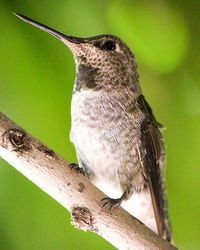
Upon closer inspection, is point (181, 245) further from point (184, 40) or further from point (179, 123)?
point (184, 40)

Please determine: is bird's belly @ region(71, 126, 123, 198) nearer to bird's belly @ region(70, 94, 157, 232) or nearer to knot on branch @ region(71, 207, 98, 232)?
bird's belly @ region(70, 94, 157, 232)

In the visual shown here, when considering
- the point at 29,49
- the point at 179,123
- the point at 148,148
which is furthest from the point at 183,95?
the point at 29,49

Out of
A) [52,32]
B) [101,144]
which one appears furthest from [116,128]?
[52,32]

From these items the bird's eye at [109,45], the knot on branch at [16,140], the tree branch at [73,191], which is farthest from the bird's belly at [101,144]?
the knot on branch at [16,140]

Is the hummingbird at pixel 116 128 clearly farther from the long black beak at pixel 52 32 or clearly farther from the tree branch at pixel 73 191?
the tree branch at pixel 73 191

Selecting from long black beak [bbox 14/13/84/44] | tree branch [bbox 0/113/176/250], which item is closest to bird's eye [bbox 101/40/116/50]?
long black beak [bbox 14/13/84/44]

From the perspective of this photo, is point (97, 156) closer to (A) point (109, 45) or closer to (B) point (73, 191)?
(A) point (109, 45)
